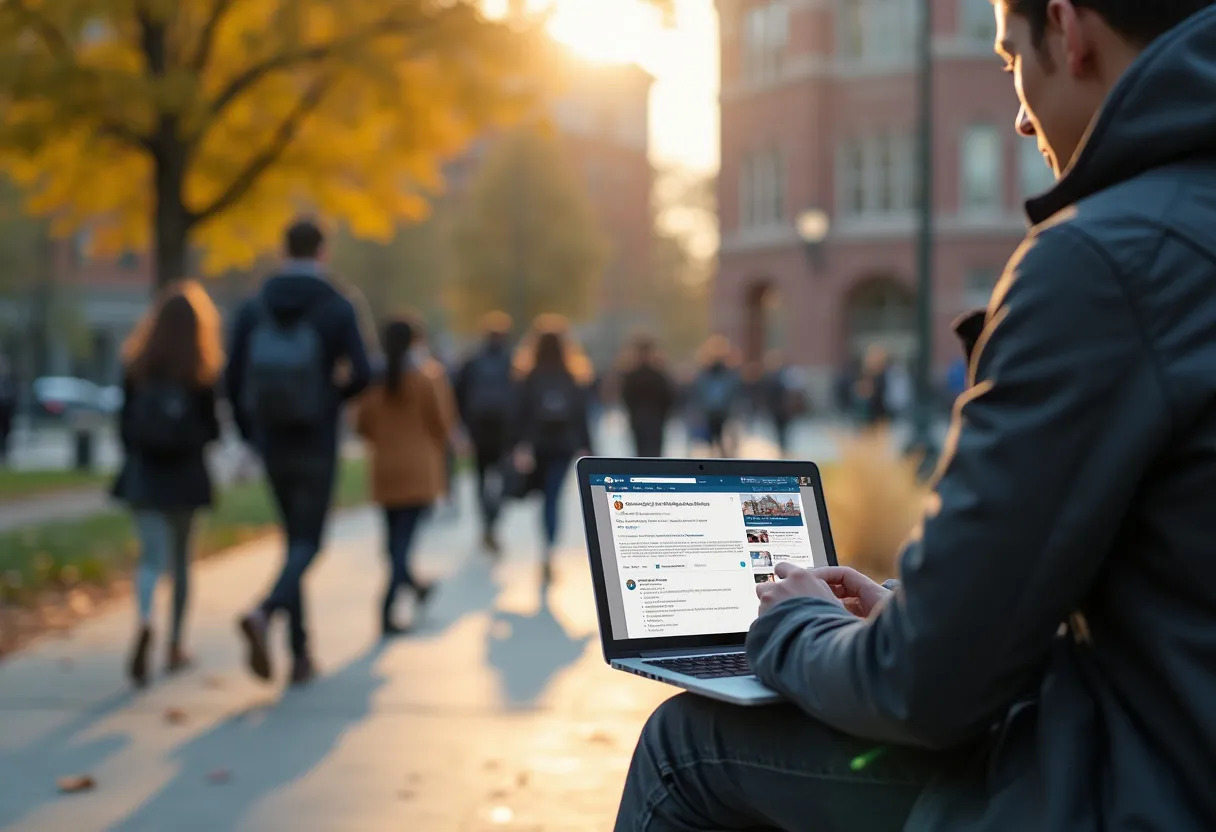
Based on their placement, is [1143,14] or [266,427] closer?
[1143,14]

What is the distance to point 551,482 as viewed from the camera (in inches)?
397

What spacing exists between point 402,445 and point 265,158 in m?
5.70

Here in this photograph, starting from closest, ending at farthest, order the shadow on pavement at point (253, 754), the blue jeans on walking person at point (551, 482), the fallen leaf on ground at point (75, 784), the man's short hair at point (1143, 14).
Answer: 1. the man's short hair at point (1143, 14)
2. the shadow on pavement at point (253, 754)
3. the fallen leaf on ground at point (75, 784)
4. the blue jeans on walking person at point (551, 482)

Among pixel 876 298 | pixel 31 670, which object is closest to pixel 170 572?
pixel 31 670

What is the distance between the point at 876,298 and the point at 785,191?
4540 mm

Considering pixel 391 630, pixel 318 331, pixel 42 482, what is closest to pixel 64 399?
pixel 42 482

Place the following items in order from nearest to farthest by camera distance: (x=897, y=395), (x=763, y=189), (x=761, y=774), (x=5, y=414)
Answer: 1. (x=761, y=774)
2. (x=5, y=414)
3. (x=897, y=395)
4. (x=763, y=189)

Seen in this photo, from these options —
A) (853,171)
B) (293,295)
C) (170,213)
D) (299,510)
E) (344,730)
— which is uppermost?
(853,171)

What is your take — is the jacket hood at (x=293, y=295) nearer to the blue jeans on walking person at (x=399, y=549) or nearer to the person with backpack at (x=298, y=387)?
the person with backpack at (x=298, y=387)

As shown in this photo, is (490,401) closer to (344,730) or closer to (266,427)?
(266,427)

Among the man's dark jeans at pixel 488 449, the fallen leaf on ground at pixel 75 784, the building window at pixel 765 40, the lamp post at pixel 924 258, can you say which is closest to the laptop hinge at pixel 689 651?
the fallen leaf on ground at pixel 75 784

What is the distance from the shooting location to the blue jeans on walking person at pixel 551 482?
32.5 feet

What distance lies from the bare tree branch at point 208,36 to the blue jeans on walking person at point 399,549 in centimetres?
559

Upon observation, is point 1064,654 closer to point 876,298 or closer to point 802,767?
point 802,767
